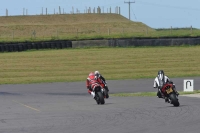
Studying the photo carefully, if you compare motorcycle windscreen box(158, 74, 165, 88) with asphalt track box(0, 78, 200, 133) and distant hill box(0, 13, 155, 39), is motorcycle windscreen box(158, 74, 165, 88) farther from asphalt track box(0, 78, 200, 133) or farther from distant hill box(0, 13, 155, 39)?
distant hill box(0, 13, 155, 39)

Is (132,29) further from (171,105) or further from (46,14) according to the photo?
(171,105)

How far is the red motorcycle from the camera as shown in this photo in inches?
931

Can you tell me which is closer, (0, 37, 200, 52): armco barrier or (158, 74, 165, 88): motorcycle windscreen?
(158, 74, 165, 88): motorcycle windscreen

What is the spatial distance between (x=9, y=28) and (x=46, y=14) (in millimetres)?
17753

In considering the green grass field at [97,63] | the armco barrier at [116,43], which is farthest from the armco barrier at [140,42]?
the green grass field at [97,63]

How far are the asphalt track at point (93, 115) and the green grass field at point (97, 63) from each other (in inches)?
591

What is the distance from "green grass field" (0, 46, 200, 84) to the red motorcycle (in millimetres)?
20385

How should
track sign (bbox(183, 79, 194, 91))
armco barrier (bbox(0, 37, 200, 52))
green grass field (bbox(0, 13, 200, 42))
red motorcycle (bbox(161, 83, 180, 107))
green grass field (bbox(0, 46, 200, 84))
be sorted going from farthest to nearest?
green grass field (bbox(0, 13, 200, 42)) < armco barrier (bbox(0, 37, 200, 52)) < green grass field (bbox(0, 46, 200, 84)) < track sign (bbox(183, 79, 194, 91)) < red motorcycle (bbox(161, 83, 180, 107))

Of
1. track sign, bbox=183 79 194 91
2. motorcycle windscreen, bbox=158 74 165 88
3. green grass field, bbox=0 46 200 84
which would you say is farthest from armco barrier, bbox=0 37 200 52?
motorcycle windscreen, bbox=158 74 165 88

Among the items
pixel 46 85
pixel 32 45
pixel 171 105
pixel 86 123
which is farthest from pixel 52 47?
pixel 86 123

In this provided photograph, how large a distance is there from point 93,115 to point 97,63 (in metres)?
33.0

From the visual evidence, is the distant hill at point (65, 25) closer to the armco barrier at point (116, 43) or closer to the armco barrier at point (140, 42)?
the armco barrier at point (116, 43)

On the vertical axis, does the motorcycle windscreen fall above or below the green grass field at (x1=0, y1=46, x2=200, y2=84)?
above

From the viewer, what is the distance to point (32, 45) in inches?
2292
